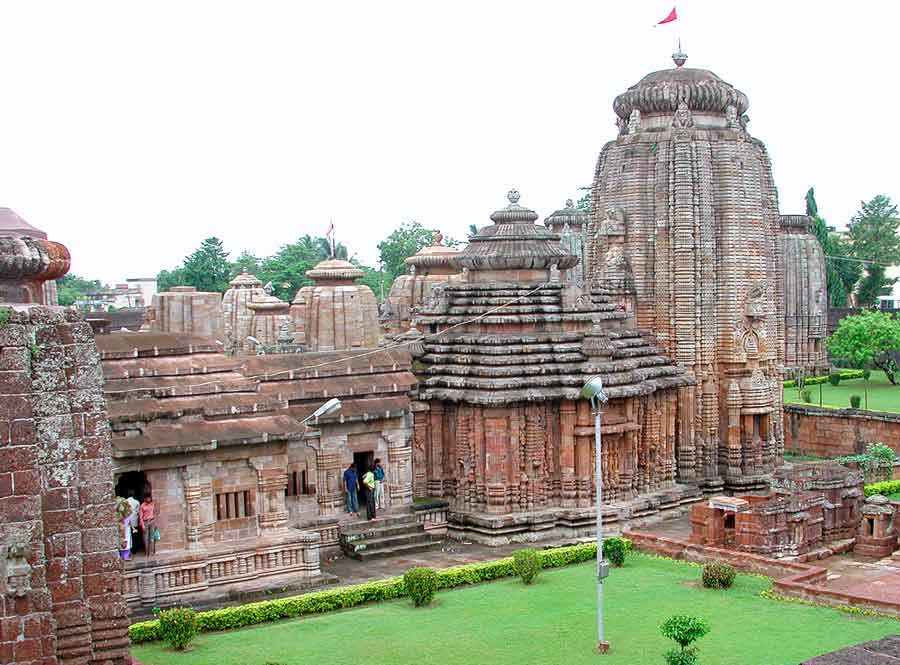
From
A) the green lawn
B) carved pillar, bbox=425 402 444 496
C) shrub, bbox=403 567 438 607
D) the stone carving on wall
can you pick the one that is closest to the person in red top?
shrub, bbox=403 567 438 607

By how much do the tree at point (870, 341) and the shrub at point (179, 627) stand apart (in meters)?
35.3

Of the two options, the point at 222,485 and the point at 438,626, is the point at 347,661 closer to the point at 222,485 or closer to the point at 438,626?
the point at 438,626

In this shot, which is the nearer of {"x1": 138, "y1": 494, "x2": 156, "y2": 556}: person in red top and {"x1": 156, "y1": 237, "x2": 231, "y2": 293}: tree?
{"x1": 138, "y1": 494, "x2": 156, "y2": 556}: person in red top

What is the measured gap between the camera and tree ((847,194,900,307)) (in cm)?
6531

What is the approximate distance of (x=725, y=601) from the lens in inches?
708

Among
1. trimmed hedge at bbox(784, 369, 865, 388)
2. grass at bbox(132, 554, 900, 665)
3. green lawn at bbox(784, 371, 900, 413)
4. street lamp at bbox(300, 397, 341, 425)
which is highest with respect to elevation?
street lamp at bbox(300, 397, 341, 425)

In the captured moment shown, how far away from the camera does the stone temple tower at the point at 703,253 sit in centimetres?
2698

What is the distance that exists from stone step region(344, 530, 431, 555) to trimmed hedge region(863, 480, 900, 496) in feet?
33.5

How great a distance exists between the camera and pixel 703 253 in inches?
1061

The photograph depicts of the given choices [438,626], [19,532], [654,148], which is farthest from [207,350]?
[654,148]

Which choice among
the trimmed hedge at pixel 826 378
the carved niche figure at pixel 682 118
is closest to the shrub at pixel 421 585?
the carved niche figure at pixel 682 118

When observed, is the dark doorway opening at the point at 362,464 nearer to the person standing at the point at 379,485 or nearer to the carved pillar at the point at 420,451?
the person standing at the point at 379,485

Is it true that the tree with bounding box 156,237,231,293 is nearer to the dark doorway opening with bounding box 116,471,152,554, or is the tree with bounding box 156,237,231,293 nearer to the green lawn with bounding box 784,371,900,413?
the green lawn with bounding box 784,371,900,413

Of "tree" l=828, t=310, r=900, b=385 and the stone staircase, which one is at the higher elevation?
"tree" l=828, t=310, r=900, b=385
